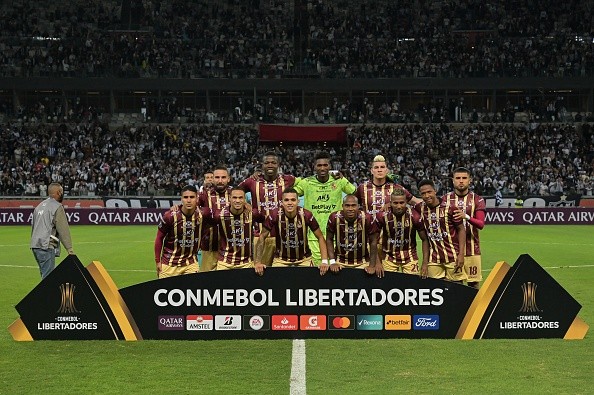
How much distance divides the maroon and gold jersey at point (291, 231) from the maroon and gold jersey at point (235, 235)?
18.4 inches

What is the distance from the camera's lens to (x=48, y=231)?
46.6ft

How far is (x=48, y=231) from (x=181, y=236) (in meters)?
2.93

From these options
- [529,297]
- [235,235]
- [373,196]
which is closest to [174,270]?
[235,235]

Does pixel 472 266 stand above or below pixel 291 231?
below

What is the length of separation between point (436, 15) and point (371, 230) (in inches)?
1988

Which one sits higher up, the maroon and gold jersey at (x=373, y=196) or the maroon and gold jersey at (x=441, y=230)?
the maroon and gold jersey at (x=373, y=196)

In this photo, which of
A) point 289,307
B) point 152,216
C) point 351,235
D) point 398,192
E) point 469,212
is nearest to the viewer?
point 289,307

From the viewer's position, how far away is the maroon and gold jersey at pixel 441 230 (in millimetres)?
12617

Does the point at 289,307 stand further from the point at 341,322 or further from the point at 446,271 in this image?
the point at 446,271

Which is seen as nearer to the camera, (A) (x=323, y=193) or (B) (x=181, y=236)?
(B) (x=181, y=236)

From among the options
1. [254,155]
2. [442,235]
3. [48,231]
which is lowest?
[254,155]

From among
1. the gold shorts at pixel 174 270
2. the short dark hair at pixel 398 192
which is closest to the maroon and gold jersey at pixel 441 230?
the short dark hair at pixel 398 192

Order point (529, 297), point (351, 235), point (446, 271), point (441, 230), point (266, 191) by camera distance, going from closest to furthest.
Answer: point (529, 297), point (351, 235), point (441, 230), point (446, 271), point (266, 191)

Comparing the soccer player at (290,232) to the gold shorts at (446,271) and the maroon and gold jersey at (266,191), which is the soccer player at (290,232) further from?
the gold shorts at (446,271)
